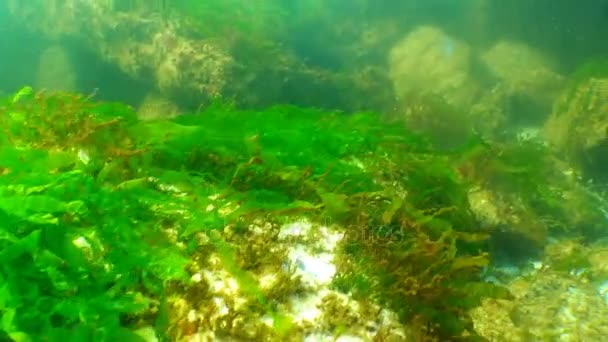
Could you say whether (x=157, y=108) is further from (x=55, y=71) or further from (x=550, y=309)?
(x=550, y=309)

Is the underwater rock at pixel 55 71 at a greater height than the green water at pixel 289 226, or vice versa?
the green water at pixel 289 226

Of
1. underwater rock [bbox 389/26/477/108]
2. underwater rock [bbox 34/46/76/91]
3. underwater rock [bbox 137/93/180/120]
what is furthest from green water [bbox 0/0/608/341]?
underwater rock [bbox 34/46/76/91]

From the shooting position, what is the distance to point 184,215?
8.34 ft

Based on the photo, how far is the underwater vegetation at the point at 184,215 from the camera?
188 centimetres

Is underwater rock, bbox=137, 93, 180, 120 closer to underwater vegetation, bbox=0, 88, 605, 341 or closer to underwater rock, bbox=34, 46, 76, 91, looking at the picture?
underwater rock, bbox=34, 46, 76, 91

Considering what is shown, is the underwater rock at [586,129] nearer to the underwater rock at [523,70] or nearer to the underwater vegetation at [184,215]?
the underwater rock at [523,70]

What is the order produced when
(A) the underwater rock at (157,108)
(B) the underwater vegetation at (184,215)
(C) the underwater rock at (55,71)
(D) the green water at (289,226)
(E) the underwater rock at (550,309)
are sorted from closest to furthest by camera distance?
1. (B) the underwater vegetation at (184,215)
2. (D) the green water at (289,226)
3. (E) the underwater rock at (550,309)
4. (A) the underwater rock at (157,108)
5. (C) the underwater rock at (55,71)

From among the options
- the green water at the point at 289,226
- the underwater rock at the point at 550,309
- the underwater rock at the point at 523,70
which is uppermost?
the underwater rock at the point at 523,70

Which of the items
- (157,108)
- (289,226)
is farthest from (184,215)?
(157,108)

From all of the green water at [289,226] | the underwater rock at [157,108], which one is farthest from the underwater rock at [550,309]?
the underwater rock at [157,108]

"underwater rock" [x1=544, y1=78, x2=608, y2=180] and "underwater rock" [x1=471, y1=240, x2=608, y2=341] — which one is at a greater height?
"underwater rock" [x1=544, y1=78, x2=608, y2=180]

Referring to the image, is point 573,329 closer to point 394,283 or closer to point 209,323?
point 394,283

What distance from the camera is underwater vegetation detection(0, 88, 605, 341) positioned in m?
1.88

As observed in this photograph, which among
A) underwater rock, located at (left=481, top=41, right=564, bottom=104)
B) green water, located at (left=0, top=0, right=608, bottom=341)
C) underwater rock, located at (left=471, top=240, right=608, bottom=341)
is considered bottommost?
underwater rock, located at (left=471, top=240, right=608, bottom=341)
